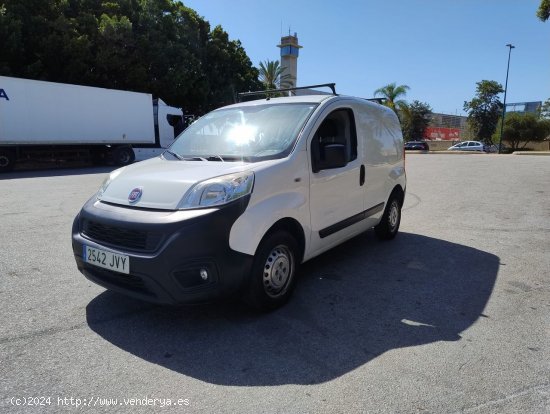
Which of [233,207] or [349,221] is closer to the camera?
[233,207]

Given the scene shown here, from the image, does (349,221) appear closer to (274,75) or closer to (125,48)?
(125,48)

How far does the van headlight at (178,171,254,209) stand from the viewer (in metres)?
3.08

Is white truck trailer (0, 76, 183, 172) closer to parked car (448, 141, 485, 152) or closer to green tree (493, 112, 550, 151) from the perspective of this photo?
parked car (448, 141, 485, 152)

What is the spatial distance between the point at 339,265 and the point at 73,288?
111 inches

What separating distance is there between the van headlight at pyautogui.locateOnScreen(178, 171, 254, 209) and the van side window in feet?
3.12

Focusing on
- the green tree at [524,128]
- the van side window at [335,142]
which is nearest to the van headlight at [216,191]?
the van side window at [335,142]

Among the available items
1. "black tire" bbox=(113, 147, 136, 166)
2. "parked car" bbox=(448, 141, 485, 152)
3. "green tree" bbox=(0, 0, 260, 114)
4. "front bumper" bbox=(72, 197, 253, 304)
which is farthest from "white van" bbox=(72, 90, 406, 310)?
"parked car" bbox=(448, 141, 485, 152)

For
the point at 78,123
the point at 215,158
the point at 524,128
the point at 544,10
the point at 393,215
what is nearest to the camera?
the point at 215,158

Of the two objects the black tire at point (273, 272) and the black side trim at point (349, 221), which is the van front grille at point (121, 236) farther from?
the black side trim at point (349, 221)

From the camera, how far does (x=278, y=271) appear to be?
3.56 meters

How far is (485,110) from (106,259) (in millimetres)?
61106

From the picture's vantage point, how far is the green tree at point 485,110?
2148 inches

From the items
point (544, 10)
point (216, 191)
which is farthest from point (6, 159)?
point (544, 10)

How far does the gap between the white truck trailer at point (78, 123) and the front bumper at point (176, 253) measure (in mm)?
16463
